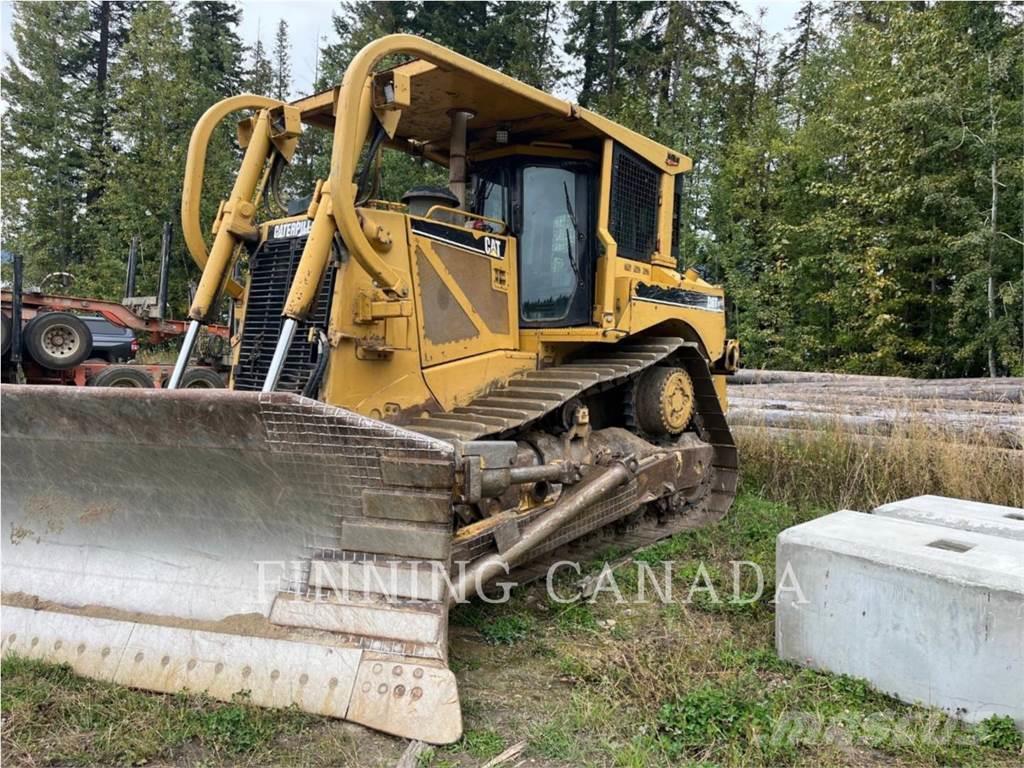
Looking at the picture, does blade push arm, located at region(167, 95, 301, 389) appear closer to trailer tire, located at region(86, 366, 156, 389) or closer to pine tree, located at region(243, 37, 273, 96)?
trailer tire, located at region(86, 366, 156, 389)

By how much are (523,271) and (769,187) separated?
1689 cm

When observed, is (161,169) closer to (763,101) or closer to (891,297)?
(763,101)

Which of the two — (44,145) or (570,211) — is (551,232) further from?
(44,145)

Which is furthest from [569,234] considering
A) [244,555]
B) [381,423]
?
[244,555]

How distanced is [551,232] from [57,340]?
29.2 feet

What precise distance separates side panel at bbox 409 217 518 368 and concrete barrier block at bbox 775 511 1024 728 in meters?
2.17

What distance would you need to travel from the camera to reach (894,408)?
7.18m

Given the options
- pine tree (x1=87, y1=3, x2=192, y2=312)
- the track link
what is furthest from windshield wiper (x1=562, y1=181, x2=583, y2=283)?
pine tree (x1=87, y1=3, x2=192, y2=312)

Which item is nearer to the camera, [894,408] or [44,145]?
[894,408]

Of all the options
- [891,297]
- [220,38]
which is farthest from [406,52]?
[220,38]

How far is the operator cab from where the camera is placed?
204 inches

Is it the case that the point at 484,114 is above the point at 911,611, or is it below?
above

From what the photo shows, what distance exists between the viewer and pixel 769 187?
20.0m

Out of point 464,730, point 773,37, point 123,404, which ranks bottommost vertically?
point 464,730
